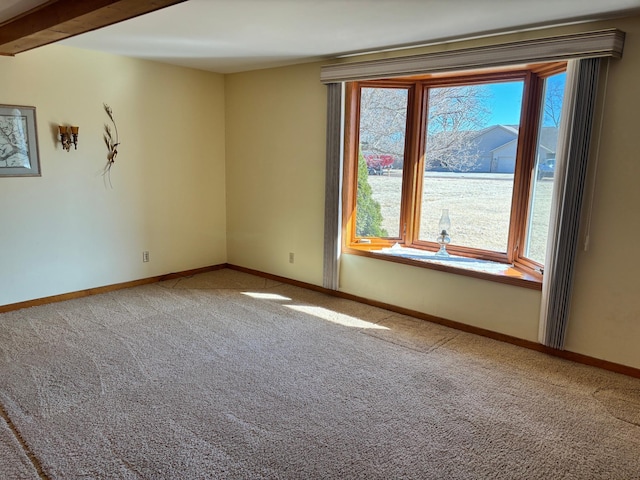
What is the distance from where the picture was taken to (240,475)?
1.99 meters

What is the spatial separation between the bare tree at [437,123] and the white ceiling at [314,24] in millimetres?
614

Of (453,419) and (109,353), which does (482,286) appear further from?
(109,353)

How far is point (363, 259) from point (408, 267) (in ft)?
1.64

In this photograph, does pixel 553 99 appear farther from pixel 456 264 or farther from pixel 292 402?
pixel 292 402

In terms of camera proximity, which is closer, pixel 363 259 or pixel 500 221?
pixel 500 221

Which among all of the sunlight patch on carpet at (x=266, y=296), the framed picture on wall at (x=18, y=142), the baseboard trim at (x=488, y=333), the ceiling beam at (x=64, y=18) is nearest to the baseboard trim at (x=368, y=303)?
the baseboard trim at (x=488, y=333)

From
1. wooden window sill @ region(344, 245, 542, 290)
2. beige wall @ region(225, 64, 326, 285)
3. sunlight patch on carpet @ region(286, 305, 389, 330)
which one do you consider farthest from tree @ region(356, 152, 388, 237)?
sunlight patch on carpet @ region(286, 305, 389, 330)

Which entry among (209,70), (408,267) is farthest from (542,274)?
(209,70)

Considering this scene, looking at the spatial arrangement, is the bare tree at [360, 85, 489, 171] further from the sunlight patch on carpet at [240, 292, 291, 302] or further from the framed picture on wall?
the framed picture on wall

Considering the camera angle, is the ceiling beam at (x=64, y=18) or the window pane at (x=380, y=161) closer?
the ceiling beam at (x=64, y=18)

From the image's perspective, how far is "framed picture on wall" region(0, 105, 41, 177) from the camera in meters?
3.73

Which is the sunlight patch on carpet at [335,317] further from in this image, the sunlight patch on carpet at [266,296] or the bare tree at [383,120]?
the bare tree at [383,120]

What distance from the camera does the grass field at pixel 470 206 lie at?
3.64 meters

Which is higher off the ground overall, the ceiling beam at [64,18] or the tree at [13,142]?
the ceiling beam at [64,18]
